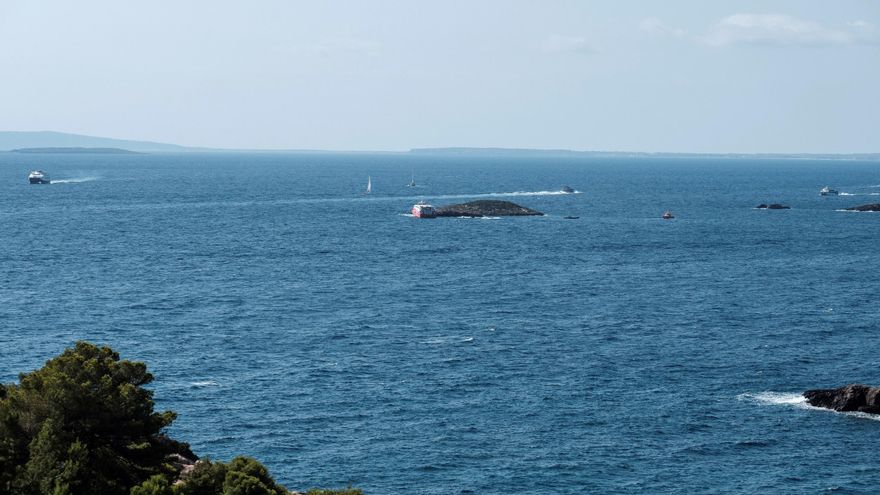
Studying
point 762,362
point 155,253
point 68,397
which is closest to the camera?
point 68,397

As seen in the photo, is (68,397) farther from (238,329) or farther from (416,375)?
(238,329)

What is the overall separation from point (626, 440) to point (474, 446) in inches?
391

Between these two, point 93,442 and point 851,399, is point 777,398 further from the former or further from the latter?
point 93,442


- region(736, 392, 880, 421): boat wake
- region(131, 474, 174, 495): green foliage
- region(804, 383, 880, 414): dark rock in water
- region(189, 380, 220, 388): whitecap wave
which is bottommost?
region(189, 380, 220, 388): whitecap wave

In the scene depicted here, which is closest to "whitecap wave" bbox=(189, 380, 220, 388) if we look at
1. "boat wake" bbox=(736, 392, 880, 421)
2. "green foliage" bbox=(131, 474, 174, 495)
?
"boat wake" bbox=(736, 392, 880, 421)

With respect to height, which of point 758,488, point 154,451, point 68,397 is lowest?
point 758,488

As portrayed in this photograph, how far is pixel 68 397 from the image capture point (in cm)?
4491

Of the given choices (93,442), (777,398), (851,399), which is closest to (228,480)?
(93,442)

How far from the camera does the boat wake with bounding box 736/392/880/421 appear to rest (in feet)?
255

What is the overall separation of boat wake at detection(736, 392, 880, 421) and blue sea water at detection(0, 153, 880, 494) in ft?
0.86

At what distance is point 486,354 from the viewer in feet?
303

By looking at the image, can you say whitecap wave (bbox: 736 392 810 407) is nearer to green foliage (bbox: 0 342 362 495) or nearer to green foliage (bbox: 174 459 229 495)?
green foliage (bbox: 0 342 362 495)

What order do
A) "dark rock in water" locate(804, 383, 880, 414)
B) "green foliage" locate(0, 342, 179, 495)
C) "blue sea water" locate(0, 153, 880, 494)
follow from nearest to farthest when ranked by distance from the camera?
"green foliage" locate(0, 342, 179, 495) → "blue sea water" locate(0, 153, 880, 494) → "dark rock in water" locate(804, 383, 880, 414)

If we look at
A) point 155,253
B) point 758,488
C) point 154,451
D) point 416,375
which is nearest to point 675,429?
point 758,488
